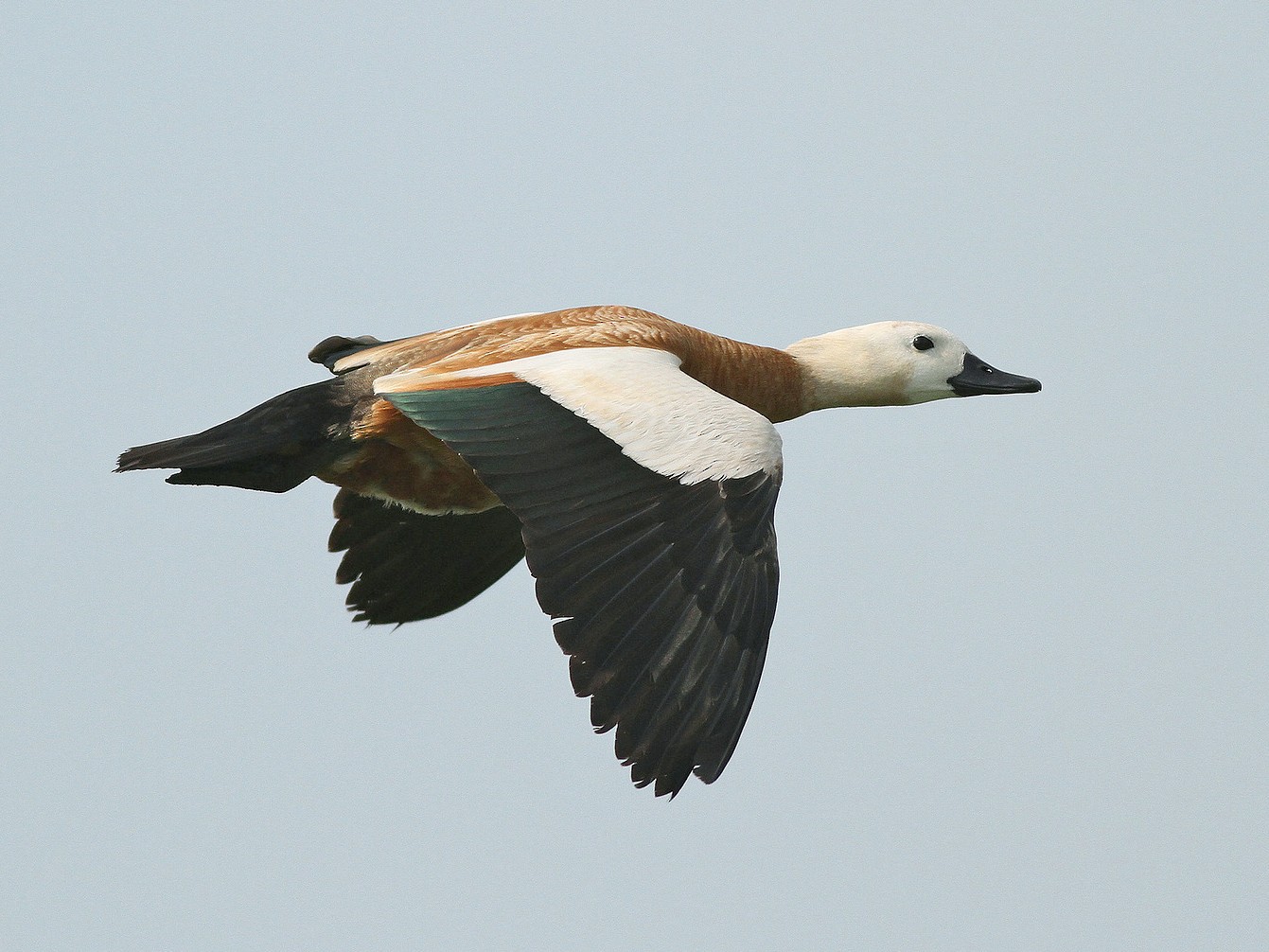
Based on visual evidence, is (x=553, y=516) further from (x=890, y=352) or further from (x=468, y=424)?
(x=890, y=352)

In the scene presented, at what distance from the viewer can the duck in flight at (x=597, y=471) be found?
493cm

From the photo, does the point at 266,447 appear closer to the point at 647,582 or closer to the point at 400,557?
the point at 400,557

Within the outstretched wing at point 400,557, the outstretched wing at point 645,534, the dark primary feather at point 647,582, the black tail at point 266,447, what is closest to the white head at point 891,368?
the outstretched wing at point 400,557

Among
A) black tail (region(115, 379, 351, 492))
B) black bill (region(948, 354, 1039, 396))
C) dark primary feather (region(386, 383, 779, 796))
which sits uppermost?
black bill (region(948, 354, 1039, 396))

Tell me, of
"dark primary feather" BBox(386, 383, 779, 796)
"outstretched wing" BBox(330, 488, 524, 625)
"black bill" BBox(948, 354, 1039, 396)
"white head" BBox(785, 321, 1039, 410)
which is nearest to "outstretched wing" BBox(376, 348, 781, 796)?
"dark primary feather" BBox(386, 383, 779, 796)

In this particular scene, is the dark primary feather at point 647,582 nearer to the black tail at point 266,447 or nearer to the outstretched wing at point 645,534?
the outstretched wing at point 645,534

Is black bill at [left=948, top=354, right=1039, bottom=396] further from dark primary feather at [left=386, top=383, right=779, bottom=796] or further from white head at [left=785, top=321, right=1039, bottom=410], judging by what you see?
dark primary feather at [left=386, top=383, right=779, bottom=796]

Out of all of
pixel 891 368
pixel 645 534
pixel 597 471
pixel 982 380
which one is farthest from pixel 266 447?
pixel 982 380

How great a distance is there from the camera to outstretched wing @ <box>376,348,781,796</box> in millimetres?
4883

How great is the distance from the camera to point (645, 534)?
16.8 feet

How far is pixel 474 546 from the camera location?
7.11m

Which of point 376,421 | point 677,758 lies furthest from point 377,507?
point 677,758

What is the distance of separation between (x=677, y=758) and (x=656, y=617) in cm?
43

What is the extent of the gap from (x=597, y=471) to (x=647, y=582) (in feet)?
1.38
